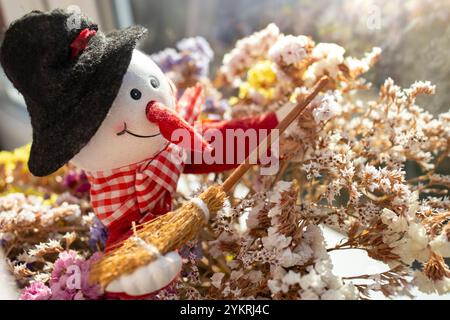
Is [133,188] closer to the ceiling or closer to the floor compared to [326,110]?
closer to the floor

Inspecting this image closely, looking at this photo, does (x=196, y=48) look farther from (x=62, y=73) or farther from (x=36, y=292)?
(x=36, y=292)

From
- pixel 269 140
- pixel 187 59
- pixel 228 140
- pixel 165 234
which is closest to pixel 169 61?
pixel 187 59

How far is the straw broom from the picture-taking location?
0.50 meters

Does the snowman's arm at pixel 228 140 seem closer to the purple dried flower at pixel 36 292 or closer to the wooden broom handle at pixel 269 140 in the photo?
the wooden broom handle at pixel 269 140

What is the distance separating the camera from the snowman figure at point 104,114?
0.57 m

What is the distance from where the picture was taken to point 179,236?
53 centimetres

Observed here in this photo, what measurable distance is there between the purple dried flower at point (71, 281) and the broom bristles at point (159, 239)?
77mm

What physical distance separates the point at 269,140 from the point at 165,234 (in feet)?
0.64

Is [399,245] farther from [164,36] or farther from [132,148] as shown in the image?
[164,36]

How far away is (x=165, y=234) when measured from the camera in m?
0.53

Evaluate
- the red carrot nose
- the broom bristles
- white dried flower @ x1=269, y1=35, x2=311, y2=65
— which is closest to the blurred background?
white dried flower @ x1=269, y1=35, x2=311, y2=65

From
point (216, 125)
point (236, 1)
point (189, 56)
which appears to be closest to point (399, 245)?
point (216, 125)
